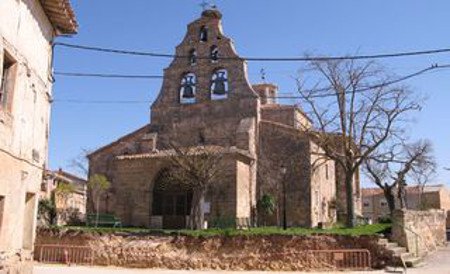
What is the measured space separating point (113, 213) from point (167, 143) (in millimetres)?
5891

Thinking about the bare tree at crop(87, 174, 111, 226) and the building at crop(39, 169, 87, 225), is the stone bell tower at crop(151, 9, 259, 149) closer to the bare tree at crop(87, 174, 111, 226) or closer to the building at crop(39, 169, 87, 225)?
the bare tree at crop(87, 174, 111, 226)

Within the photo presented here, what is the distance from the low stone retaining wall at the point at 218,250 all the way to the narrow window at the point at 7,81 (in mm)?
11400

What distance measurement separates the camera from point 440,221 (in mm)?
28109

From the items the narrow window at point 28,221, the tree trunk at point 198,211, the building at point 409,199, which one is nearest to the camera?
the narrow window at point 28,221

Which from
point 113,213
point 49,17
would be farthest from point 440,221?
point 49,17

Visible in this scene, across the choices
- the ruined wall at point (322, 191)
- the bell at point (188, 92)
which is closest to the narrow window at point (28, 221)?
the ruined wall at point (322, 191)

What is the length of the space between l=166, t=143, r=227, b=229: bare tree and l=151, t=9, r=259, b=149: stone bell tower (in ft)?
13.6

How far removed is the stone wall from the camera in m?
18.8

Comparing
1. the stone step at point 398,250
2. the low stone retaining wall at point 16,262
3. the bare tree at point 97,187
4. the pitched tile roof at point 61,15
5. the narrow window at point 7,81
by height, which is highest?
the pitched tile roof at point 61,15

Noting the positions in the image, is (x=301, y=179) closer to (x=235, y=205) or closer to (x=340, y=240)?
(x=235, y=205)

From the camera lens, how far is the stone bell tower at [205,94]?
30719 mm

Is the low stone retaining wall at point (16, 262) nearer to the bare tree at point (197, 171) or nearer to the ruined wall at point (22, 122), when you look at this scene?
the ruined wall at point (22, 122)

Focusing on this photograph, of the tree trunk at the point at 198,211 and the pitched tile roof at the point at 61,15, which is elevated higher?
the pitched tile roof at the point at 61,15

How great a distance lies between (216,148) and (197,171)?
363 centimetres
